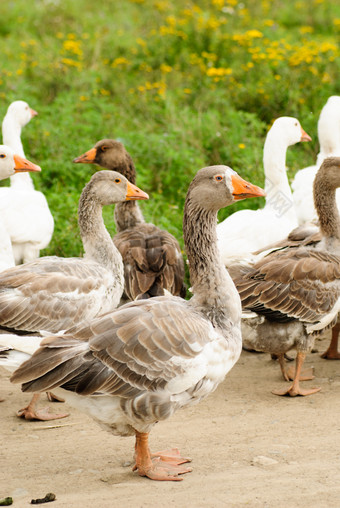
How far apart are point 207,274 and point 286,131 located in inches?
138

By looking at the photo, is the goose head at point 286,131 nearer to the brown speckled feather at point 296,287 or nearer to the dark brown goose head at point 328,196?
the dark brown goose head at point 328,196

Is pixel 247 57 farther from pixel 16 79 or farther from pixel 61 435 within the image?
pixel 61 435

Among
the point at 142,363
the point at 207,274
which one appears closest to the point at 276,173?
the point at 207,274

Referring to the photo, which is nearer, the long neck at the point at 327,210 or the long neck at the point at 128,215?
the long neck at the point at 327,210

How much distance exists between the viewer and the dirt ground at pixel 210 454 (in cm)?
397

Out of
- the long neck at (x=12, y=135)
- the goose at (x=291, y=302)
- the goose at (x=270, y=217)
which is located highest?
the long neck at (x=12, y=135)

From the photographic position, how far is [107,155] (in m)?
7.51

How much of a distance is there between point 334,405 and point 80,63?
8600 mm

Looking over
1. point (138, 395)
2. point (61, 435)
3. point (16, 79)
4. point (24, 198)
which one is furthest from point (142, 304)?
point (16, 79)

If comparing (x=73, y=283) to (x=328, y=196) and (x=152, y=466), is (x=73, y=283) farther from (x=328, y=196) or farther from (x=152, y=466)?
(x=328, y=196)

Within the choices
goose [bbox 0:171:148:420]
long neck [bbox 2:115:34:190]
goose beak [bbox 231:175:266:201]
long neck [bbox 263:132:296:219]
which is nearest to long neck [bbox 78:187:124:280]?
goose [bbox 0:171:148:420]

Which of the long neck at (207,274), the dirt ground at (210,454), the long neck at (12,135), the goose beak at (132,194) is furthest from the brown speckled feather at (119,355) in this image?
the long neck at (12,135)

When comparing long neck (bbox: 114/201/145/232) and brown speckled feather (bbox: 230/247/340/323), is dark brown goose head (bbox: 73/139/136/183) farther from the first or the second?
brown speckled feather (bbox: 230/247/340/323)

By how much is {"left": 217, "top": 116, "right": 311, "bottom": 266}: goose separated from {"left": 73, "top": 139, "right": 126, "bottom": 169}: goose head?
124 cm
